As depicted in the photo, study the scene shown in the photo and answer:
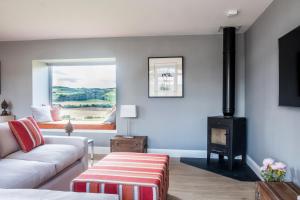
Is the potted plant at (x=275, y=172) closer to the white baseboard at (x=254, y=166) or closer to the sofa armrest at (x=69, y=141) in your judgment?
the white baseboard at (x=254, y=166)

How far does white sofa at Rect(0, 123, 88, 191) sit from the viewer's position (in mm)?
1966

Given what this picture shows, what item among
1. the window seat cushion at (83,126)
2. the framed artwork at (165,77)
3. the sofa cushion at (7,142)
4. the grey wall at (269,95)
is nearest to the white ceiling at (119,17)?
the grey wall at (269,95)

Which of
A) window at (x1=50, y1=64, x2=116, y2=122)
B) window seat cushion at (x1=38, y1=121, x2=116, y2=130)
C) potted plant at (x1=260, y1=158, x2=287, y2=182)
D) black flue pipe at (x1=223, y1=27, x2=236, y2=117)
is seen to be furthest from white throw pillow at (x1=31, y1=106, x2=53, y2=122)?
potted plant at (x1=260, y1=158, x2=287, y2=182)

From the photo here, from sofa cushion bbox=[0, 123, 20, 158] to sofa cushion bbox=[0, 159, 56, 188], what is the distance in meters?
0.18

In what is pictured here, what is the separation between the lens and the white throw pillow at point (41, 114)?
479 centimetres

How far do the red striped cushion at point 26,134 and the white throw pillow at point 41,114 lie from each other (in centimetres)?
195

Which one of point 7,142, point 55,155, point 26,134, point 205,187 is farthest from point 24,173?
point 205,187

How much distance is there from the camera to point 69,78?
529 cm

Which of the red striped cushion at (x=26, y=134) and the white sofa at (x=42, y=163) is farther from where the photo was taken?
the red striped cushion at (x=26, y=134)

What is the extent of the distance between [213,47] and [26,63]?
3858 millimetres

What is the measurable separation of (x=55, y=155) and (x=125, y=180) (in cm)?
107

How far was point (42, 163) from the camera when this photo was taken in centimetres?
231

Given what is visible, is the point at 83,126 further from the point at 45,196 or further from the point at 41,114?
the point at 45,196

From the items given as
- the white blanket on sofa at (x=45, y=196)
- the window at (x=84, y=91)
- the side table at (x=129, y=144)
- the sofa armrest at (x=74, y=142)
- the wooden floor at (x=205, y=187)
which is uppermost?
the window at (x=84, y=91)
